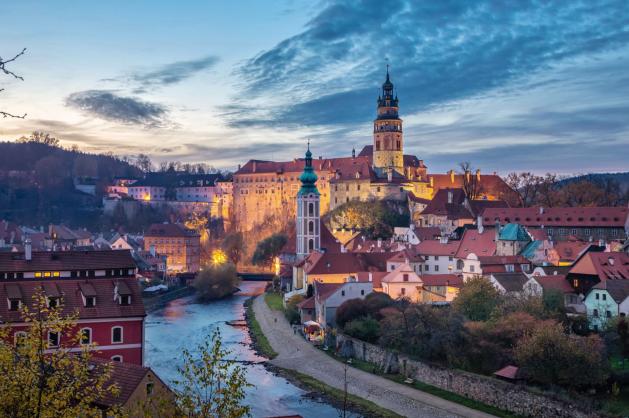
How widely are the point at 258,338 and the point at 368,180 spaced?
134 feet

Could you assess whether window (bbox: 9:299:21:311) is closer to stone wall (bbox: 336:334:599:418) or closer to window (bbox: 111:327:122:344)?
window (bbox: 111:327:122:344)

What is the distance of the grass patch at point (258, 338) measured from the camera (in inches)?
1279

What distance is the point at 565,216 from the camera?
48.3 m

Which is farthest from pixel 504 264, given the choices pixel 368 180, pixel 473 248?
pixel 368 180

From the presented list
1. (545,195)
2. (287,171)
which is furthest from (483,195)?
(287,171)

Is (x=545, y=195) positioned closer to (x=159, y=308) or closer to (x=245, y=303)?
(x=245, y=303)

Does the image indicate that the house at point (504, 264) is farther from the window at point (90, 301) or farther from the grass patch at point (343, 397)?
the window at point (90, 301)

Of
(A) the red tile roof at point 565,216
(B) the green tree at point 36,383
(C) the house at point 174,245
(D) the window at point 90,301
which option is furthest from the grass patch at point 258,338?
(C) the house at point 174,245

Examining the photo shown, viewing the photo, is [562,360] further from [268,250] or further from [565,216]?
[268,250]

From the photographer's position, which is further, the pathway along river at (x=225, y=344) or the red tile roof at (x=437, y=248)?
the red tile roof at (x=437, y=248)

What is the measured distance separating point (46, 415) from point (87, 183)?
11954cm

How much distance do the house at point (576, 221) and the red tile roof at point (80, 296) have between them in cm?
3210

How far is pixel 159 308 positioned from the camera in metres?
47.1

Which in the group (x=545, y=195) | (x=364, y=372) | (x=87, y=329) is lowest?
(x=364, y=372)
